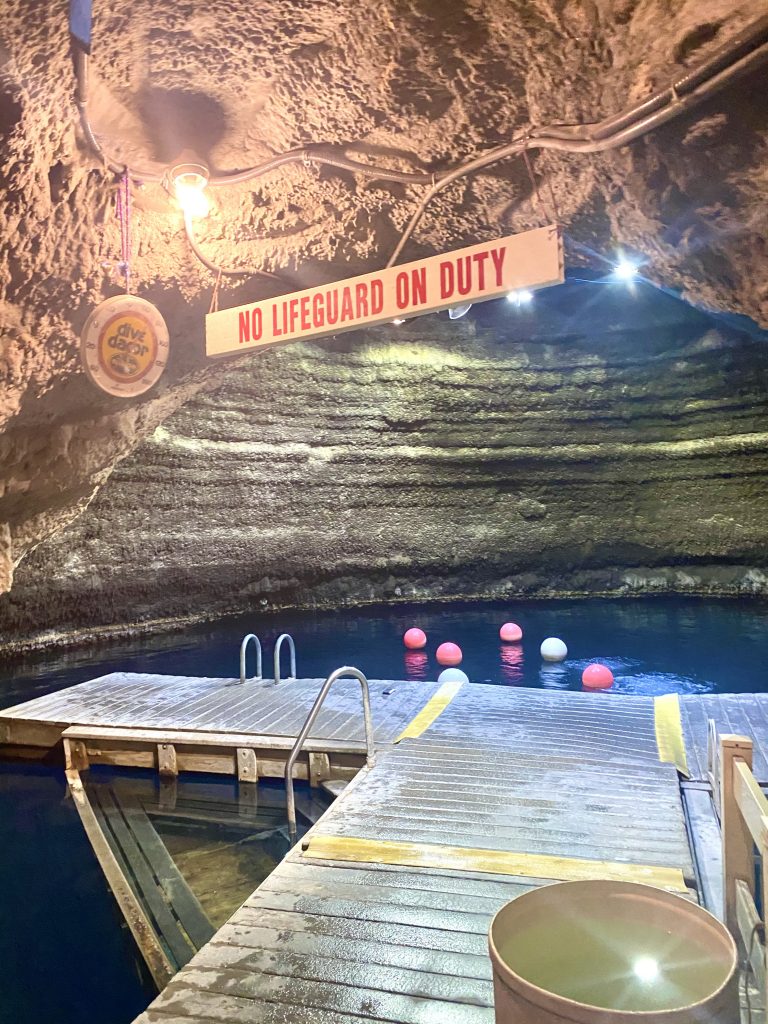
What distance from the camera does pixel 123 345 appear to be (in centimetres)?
539

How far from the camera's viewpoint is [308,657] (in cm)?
1283

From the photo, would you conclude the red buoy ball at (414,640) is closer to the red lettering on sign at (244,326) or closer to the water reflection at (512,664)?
the water reflection at (512,664)

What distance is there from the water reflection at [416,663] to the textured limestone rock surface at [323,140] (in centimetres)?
597

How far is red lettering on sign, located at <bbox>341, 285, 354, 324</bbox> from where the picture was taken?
4.21 meters

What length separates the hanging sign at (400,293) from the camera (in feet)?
11.8

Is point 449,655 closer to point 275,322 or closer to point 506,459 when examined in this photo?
point 506,459

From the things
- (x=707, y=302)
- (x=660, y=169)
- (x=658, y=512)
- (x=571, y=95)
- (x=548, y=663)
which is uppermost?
(x=571, y=95)

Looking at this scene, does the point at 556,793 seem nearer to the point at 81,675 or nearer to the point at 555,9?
the point at 555,9

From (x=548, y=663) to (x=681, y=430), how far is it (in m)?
9.11

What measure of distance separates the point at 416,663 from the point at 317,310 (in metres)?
8.78

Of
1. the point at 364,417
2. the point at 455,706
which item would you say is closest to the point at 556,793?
the point at 455,706

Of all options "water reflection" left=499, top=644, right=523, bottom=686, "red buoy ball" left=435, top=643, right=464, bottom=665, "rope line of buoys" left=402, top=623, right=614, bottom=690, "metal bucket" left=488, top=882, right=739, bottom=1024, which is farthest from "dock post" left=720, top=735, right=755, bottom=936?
"red buoy ball" left=435, top=643, right=464, bottom=665

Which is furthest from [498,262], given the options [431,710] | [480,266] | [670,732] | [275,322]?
[431,710]

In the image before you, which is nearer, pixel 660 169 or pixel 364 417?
pixel 660 169
